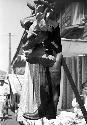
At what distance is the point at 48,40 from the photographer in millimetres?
2166

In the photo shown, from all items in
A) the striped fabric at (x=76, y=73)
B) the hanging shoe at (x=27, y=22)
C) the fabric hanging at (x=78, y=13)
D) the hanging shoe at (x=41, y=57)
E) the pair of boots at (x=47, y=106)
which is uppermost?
the fabric hanging at (x=78, y=13)

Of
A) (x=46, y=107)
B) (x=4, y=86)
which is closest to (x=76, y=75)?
(x=4, y=86)

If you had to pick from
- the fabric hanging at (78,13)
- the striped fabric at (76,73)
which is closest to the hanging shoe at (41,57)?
the striped fabric at (76,73)

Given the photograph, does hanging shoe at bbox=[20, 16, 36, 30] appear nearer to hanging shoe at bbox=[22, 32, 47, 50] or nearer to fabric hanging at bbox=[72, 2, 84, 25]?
hanging shoe at bbox=[22, 32, 47, 50]

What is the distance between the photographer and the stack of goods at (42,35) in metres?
2.11

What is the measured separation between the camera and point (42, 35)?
2119 mm

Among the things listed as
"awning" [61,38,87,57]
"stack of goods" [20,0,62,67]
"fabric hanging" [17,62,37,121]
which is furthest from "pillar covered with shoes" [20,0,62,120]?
"awning" [61,38,87,57]

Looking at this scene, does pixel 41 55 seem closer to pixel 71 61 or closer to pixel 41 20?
pixel 41 20

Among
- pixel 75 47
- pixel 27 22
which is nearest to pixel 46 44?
pixel 27 22

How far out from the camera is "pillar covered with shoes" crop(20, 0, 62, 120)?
83.1 inches

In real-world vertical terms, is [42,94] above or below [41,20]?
below

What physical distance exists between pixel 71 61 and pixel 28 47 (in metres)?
11.3

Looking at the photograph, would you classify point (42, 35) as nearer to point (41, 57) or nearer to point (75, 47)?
point (41, 57)

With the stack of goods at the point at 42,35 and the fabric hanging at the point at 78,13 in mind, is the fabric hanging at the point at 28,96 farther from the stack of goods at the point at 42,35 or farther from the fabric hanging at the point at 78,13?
the fabric hanging at the point at 78,13
